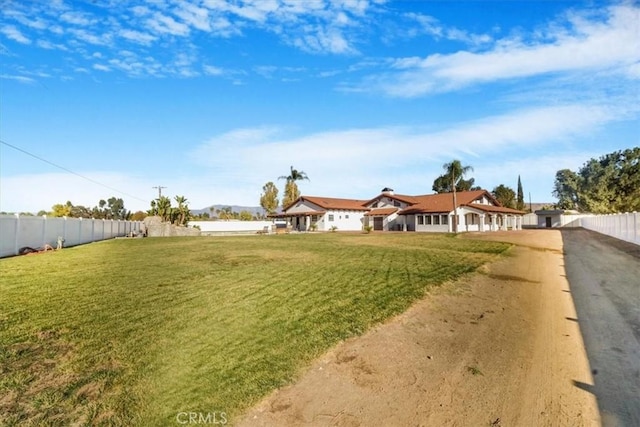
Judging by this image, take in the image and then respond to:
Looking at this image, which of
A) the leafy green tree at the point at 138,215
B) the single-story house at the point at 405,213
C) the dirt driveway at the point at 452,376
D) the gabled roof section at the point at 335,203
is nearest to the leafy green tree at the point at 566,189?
the single-story house at the point at 405,213

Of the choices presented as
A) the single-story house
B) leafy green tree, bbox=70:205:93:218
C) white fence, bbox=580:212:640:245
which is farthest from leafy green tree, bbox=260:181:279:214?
white fence, bbox=580:212:640:245

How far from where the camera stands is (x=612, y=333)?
21.9 feet

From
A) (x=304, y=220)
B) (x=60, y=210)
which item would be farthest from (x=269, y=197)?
(x=60, y=210)

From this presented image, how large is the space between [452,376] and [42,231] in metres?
25.1

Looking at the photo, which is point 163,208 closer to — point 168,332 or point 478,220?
point 478,220

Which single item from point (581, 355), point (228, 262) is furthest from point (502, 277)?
point (228, 262)

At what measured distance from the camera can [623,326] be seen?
7031 mm

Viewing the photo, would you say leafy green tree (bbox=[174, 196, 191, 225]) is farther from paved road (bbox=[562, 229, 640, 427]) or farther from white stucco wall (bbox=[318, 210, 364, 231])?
paved road (bbox=[562, 229, 640, 427])

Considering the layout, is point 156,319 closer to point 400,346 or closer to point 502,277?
point 400,346

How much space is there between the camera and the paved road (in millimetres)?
4352

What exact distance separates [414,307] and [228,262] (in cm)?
892

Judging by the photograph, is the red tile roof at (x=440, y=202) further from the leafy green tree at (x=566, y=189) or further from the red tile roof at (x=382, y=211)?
the leafy green tree at (x=566, y=189)

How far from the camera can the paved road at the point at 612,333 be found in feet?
14.3

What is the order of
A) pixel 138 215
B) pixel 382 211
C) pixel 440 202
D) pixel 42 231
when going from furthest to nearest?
pixel 138 215, pixel 382 211, pixel 440 202, pixel 42 231
